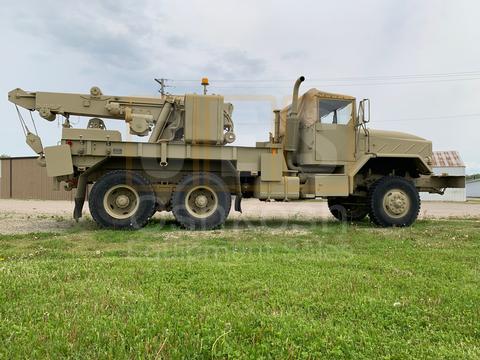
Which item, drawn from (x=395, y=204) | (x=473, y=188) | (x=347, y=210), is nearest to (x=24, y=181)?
(x=347, y=210)

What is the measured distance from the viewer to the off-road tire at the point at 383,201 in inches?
385

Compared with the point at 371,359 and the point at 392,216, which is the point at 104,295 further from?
the point at 392,216

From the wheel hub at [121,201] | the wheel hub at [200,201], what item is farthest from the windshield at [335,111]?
the wheel hub at [121,201]

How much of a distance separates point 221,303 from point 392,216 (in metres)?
7.54

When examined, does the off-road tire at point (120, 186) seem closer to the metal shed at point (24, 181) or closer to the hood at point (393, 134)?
the hood at point (393, 134)

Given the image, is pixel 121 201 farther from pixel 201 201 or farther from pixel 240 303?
pixel 240 303

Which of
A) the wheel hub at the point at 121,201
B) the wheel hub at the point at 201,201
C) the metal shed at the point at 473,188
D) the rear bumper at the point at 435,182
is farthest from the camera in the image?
the metal shed at the point at 473,188

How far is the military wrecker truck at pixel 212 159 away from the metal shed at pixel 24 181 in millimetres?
21351

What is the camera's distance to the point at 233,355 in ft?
7.95

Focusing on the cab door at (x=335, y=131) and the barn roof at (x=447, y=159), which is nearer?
the cab door at (x=335, y=131)

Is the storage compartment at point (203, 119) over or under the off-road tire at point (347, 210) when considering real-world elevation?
over

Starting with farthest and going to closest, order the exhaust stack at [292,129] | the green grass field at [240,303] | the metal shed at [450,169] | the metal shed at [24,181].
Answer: the metal shed at [450,169] → the metal shed at [24,181] → the exhaust stack at [292,129] → the green grass field at [240,303]

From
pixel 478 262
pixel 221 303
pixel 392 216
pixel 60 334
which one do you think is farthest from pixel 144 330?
pixel 392 216

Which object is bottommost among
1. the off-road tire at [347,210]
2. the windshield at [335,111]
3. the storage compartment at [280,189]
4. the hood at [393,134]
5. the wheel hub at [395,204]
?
the off-road tire at [347,210]
